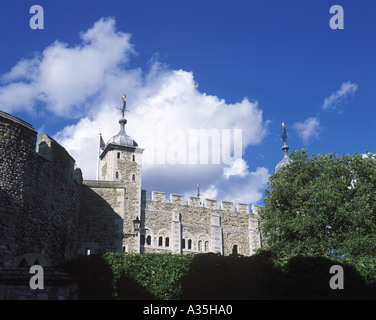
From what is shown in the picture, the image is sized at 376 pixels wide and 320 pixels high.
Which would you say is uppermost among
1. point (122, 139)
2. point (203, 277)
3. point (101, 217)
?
point (122, 139)

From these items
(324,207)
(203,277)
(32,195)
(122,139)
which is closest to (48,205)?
(32,195)

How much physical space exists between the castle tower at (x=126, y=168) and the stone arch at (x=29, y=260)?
23.9m

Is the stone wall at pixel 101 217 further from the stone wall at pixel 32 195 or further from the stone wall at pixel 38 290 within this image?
the stone wall at pixel 38 290

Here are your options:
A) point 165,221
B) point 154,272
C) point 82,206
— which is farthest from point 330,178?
point 165,221

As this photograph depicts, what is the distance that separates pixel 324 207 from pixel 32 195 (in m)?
13.8

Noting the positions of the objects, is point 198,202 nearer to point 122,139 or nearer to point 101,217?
point 122,139

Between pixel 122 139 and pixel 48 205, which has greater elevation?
pixel 122 139

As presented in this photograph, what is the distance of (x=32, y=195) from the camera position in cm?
1373

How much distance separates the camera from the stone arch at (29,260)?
498 inches

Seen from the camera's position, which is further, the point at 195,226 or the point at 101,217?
the point at 195,226
